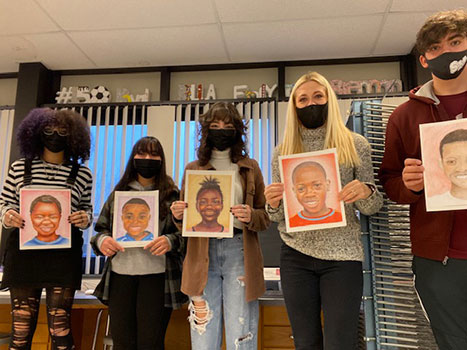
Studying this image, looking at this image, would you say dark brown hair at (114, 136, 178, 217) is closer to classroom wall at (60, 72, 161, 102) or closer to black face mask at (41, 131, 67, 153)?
black face mask at (41, 131, 67, 153)

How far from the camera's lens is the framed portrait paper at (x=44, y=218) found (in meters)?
1.97

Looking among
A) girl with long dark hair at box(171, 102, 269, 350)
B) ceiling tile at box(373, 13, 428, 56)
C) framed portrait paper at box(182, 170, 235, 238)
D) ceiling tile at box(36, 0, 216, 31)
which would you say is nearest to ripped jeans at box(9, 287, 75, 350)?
girl with long dark hair at box(171, 102, 269, 350)

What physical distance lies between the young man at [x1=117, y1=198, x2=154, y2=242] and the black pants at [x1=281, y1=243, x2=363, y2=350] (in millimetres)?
749

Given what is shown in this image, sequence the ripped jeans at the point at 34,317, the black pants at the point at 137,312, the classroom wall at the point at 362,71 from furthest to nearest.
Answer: the classroom wall at the point at 362,71, the ripped jeans at the point at 34,317, the black pants at the point at 137,312

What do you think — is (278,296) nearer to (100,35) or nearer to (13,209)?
(13,209)

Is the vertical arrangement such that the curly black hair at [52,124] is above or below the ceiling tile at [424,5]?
below

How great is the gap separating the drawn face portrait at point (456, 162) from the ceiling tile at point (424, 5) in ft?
7.74

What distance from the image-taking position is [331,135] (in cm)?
156

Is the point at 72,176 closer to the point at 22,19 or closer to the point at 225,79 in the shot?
the point at 22,19

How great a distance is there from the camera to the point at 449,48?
1.24m

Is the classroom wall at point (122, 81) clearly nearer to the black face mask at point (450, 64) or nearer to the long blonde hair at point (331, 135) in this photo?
the long blonde hair at point (331, 135)

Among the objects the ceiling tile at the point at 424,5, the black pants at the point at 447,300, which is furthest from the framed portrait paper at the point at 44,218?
the ceiling tile at the point at 424,5

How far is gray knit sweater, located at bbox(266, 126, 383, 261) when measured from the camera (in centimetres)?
144

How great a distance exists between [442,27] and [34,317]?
2161 millimetres
